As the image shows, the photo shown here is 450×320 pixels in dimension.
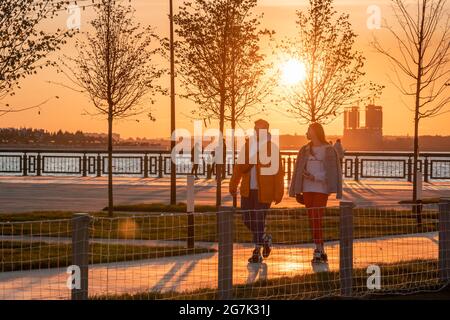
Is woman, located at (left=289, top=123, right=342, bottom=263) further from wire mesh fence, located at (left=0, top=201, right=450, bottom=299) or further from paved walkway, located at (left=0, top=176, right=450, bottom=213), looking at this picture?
paved walkway, located at (left=0, top=176, right=450, bottom=213)

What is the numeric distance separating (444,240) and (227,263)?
397 cm

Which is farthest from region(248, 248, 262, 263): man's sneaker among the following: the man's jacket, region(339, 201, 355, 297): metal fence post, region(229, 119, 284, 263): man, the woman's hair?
region(339, 201, 355, 297): metal fence post

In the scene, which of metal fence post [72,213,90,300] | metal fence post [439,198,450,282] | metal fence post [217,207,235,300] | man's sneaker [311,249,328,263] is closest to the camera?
metal fence post [72,213,90,300]

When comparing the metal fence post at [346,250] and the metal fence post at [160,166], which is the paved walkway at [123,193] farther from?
the metal fence post at [346,250]

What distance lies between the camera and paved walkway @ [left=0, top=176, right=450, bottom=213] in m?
32.1

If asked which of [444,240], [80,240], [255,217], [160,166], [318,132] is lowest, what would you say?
[160,166]

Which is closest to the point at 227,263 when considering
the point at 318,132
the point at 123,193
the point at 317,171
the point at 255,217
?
the point at 255,217

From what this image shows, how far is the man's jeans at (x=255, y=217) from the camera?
51.9 ft

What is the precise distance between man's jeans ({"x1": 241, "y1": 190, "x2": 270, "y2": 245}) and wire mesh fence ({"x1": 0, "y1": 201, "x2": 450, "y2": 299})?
24 millimetres

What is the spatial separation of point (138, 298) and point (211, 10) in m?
20.4

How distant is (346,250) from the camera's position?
41.7 ft

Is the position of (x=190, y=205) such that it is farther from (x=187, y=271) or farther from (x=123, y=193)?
(x=123, y=193)
